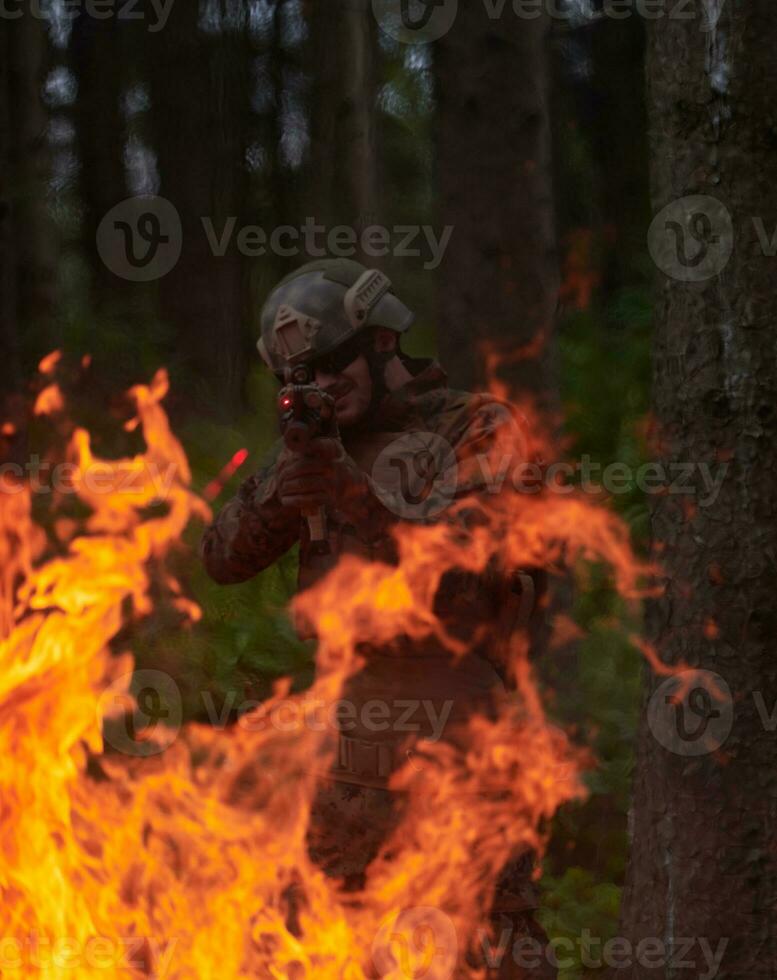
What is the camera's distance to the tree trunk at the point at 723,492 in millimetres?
4836

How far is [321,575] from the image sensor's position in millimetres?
4703

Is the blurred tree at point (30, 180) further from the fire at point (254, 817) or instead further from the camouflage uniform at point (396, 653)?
the camouflage uniform at point (396, 653)

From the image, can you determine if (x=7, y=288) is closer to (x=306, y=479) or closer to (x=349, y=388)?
(x=349, y=388)

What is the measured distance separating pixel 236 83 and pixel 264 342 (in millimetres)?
11344

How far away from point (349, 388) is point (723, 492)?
126 cm

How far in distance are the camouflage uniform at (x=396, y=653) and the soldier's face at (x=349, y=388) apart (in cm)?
8

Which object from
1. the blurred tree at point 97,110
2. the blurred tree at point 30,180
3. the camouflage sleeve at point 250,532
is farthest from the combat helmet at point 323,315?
the blurred tree at point 97,110

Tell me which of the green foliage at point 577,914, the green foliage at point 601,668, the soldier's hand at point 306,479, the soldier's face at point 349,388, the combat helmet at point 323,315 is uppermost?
the combat helmet at point 323,315

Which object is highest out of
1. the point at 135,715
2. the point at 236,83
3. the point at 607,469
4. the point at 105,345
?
the point at 236,83

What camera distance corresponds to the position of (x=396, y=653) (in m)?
4.62

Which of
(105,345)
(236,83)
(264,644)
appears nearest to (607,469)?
(264,644)

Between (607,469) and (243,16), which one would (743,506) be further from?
(243,16)

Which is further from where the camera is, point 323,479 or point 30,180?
point 30,180

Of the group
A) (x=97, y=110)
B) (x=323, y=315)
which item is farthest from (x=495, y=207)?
(x=97, y=110)
